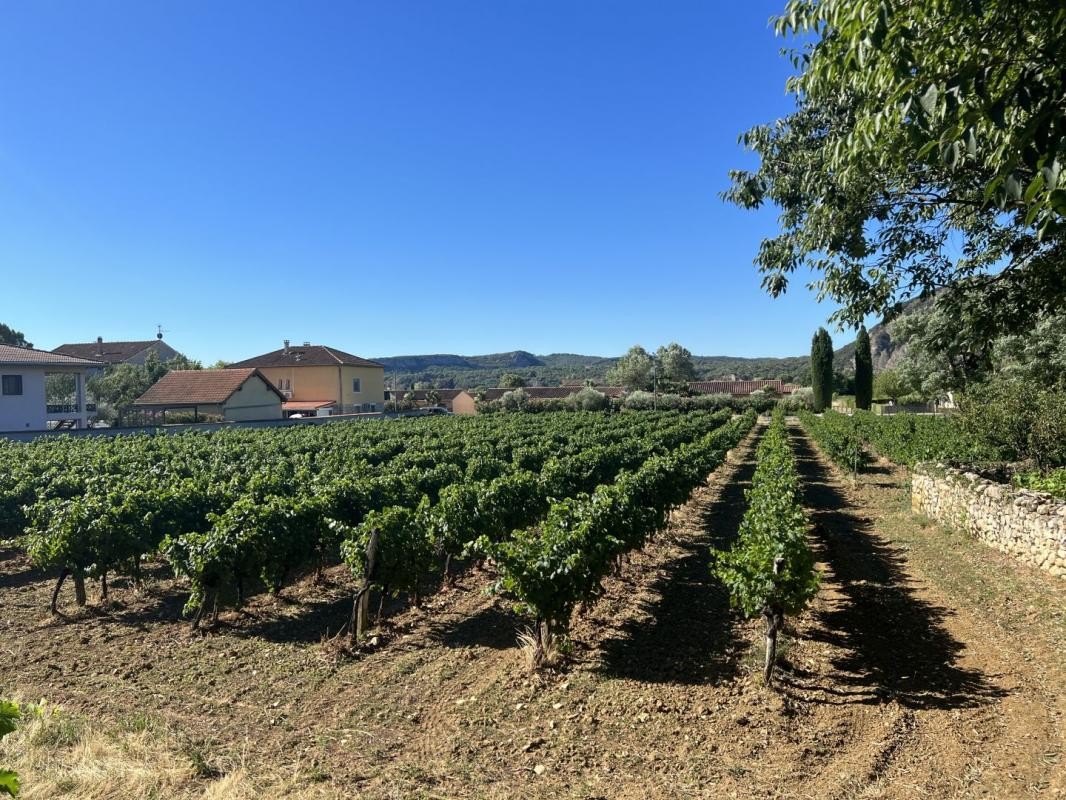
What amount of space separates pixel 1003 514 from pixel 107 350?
300 ft

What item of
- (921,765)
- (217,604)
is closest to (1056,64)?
(921,765)

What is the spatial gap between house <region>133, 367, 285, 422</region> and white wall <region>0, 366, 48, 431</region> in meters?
10.6

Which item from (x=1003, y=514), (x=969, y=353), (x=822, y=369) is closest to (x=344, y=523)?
(x=969, y=353)

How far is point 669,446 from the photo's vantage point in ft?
76.9

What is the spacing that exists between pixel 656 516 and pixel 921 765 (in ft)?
19.7

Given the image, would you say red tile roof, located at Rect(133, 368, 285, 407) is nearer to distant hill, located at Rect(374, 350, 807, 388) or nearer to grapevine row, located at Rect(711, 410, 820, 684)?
grapevine row, located at Rect(711, 410, 820, 684)

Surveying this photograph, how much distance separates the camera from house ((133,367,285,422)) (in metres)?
45.6

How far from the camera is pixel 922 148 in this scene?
3248 mm

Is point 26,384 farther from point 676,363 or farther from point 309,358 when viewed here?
point 676,363

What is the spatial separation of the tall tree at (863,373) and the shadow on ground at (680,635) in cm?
5883

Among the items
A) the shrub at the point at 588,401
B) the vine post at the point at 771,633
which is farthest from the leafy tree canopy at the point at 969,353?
the shrub at the point at 588,401

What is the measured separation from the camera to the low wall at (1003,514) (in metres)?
9.31

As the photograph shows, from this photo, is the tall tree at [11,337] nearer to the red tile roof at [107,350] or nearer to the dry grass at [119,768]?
the red tile roof at [107,350]

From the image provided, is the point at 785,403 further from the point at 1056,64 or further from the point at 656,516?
the point at 1056,64
